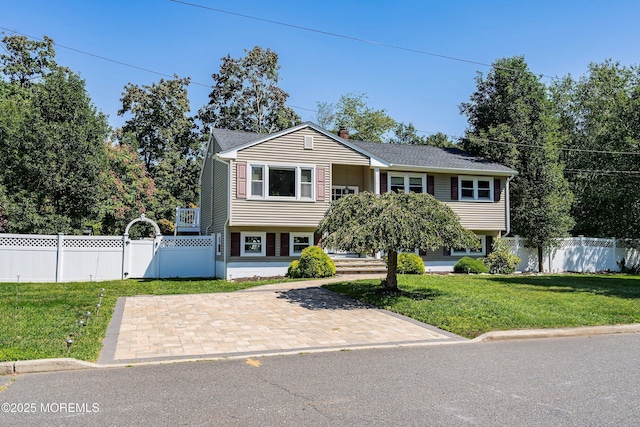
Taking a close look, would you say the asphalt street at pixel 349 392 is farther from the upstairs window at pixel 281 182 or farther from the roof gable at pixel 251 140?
the roof gable at pixel 251 140

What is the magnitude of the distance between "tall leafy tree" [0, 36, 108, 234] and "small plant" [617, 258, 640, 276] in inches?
1052

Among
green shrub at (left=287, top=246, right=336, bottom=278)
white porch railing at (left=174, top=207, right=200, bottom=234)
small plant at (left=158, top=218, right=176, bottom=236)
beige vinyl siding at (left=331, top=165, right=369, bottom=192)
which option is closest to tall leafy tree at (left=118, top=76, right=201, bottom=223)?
small plant at (left=158, top=218, right=176, bottom=236)

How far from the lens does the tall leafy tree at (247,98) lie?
132 ft

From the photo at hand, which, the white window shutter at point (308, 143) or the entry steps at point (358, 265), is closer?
the entry steps at point (358, 265)

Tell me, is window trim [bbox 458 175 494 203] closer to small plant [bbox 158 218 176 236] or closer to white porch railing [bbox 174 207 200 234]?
white porch railing [bbox 174 207 200 234]

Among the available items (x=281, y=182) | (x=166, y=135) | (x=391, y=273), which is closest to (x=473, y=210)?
(x=281, y=182)

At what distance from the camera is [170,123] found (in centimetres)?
3925

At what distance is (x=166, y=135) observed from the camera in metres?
38.6

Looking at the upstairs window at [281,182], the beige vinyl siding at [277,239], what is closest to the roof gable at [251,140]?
the upstairs window at [281,182]

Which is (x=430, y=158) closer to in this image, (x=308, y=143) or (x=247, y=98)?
(x=308, y=143)

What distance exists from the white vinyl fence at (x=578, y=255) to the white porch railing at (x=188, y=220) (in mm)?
15908

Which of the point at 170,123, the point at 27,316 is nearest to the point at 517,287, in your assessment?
A: the point at 27,316

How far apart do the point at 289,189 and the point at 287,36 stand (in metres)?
5.95

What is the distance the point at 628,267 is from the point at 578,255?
10.6ft
